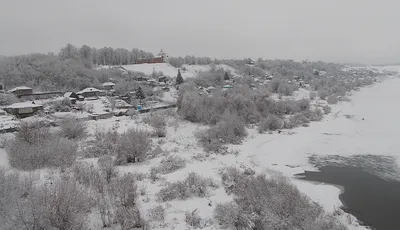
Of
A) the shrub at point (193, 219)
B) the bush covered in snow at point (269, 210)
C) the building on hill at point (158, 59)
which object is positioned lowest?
the shrub at point (193, 219)

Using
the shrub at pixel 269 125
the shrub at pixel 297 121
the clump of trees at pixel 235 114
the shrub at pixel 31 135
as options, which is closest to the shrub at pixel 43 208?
the shrub at pixel 31 135

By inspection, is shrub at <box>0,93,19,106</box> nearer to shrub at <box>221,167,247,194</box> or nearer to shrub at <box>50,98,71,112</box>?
shrub at <box>50,98,71,112</box>

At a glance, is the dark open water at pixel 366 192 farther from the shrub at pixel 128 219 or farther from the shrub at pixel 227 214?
the shrub at pixel 128 219

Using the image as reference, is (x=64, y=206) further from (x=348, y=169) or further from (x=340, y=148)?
(x=340, y=148)

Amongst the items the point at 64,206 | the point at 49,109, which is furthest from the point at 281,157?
the point at 49,109

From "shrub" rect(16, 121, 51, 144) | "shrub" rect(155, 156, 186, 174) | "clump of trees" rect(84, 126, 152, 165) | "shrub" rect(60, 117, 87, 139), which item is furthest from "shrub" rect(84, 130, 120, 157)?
"shrub" rect(155, 156, 186, 174)

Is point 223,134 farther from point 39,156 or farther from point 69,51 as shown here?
point 69,51

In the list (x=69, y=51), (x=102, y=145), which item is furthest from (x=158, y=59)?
(x=102, y=145)
